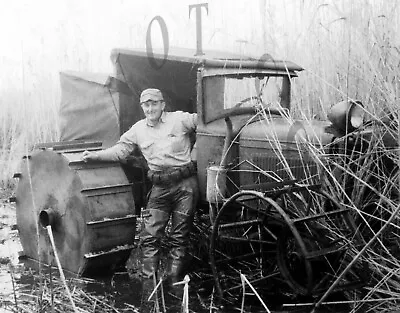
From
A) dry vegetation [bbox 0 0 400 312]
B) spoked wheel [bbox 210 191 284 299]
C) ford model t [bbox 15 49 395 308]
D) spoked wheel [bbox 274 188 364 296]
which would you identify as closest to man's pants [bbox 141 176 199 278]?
ford model t [bbox 15 49 395 308]

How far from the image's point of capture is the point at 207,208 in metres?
6.03

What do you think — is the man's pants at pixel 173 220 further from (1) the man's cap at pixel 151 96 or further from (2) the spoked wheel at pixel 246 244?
(1) the man's cap at pixel 151 96

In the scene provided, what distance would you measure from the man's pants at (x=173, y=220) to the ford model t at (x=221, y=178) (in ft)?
0.53

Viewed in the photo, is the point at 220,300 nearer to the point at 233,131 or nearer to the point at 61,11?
the point at 233,131

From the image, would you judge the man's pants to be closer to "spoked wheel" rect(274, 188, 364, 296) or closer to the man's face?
the man's face

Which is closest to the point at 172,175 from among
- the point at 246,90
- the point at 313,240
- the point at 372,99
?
the point at 313,240

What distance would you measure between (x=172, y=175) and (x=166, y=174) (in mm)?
63

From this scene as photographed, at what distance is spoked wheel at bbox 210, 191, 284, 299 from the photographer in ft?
15.4

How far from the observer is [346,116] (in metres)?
4.58

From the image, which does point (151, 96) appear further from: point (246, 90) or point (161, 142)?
point (246, 90)

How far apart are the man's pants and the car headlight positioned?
1.61 m

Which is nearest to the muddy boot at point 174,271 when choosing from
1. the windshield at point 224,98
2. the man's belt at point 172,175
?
the man's belt at point 172,175

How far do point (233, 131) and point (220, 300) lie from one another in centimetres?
146

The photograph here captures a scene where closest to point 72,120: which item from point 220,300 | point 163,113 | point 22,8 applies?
point 163,113
